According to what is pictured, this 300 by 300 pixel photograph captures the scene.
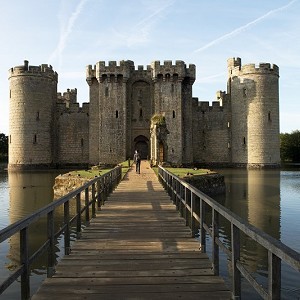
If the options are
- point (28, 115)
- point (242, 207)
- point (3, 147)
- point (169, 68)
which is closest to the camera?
point (242, 207)

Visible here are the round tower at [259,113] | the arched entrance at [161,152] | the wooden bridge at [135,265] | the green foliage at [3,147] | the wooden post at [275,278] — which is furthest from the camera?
the green foliage at [3,147]

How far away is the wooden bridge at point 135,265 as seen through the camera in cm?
472

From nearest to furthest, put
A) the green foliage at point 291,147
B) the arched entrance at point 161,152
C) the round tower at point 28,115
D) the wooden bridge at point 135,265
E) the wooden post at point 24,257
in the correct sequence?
the wooden post at point 24,257 → the wooden bridge at point 135,265 → the arched entrance at point 161,152 → the round tower at point 28,115 → the green foliage at point 291,147

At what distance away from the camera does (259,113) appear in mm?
45156

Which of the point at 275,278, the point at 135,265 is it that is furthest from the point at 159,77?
the point at 275,278

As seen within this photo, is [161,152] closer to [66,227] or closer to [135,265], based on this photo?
[66,227]

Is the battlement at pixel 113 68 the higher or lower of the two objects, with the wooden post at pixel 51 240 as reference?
higher

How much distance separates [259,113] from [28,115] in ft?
80.8

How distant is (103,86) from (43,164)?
35.1 feet

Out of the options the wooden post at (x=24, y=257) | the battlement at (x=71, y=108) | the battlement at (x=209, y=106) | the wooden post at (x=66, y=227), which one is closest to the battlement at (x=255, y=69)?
the battlement at (x=209, y=106)

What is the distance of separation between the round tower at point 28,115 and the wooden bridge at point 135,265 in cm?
3773

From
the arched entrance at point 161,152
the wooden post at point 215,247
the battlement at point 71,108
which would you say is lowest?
the wooden post at point 215,247

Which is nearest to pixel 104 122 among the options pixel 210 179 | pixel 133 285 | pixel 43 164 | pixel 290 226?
pixel 43 164

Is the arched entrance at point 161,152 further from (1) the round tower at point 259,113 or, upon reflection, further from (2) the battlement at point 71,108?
(2) the battlement at point 71,108
